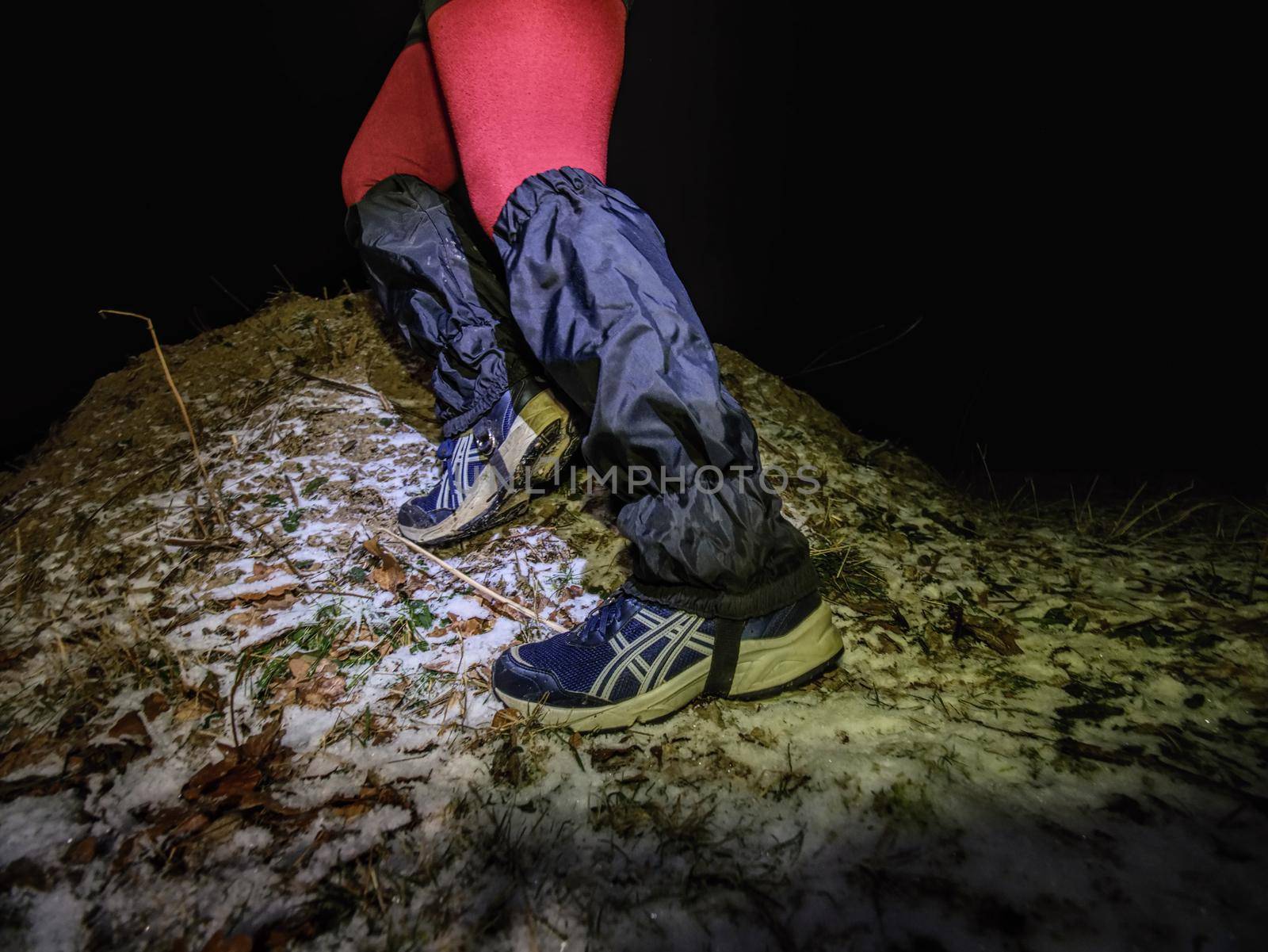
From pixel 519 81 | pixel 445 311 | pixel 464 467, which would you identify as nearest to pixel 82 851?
pixel 464 467

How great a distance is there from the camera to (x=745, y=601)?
47.9 inches

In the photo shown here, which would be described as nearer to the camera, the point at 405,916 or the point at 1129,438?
the point at 405,916

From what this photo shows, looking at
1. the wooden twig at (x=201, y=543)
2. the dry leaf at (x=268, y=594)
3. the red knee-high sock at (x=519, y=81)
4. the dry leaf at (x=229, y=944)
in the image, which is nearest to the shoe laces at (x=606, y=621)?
the dry leaf at (x=229, y=944)

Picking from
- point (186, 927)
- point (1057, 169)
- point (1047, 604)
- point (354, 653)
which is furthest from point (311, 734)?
point (1057, 169)

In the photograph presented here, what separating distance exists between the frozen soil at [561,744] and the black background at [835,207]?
0.87 metres

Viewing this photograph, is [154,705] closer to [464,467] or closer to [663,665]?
[464,467]

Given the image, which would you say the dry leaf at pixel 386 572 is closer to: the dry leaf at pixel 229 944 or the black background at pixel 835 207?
the dry leaf at pixel 229 944

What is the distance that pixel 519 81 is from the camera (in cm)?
135

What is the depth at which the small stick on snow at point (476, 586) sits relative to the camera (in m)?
1.59

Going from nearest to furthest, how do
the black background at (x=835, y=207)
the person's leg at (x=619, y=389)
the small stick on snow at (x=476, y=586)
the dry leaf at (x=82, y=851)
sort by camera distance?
the dry leaf at (x=82, y=851) → the person's leg at (x=619, y=389) → the small stick on snow at (x=476, y=586) → the black background at (x=835, y=207)

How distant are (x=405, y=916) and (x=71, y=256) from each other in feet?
9.36

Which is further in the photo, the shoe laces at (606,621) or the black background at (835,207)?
the black background at (835,207)

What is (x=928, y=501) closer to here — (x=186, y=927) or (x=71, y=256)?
(x=186, y=927)

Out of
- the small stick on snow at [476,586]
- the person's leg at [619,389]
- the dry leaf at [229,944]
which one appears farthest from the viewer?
the small stick on snow at [476,586]
